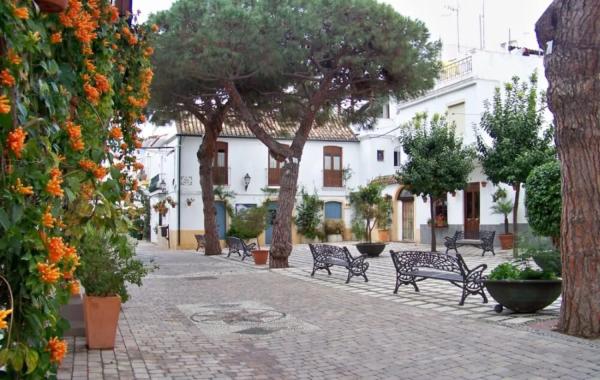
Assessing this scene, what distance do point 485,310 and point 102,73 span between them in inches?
270

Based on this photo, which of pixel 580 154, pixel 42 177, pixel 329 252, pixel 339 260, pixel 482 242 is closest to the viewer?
pixel 42 177

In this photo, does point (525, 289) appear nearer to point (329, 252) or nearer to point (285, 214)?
point (329, 252)

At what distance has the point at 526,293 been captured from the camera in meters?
8.12

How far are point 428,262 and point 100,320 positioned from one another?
6013 mm

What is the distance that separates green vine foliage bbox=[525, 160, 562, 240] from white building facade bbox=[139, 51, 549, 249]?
9582mm

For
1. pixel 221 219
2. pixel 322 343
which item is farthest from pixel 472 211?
pixel 322 343

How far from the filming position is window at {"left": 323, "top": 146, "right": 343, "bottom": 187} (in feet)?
110

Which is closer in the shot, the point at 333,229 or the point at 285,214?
the point at 285,214

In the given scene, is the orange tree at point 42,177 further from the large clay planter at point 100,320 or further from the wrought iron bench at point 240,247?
the wrought iron bench at point 240,247

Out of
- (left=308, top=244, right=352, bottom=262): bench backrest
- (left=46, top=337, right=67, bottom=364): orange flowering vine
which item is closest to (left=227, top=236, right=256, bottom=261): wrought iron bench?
(left=308, top=244, right=352, bottom=262): bench backrest

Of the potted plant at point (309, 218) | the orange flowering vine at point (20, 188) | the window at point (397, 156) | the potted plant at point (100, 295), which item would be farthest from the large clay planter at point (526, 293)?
the window at point (397, 156)

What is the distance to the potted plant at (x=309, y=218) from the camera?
32188 mm

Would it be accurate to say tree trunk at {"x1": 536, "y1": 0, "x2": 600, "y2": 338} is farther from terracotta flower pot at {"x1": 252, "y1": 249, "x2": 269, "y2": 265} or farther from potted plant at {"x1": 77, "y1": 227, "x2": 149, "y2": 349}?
terracotta flower pot at {"x1": 252, "y1": 249, "x2": 269, "y2": 265}

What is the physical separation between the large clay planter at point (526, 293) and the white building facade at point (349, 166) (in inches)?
579
